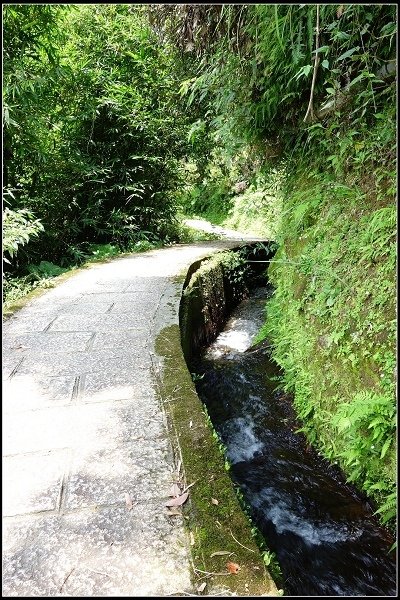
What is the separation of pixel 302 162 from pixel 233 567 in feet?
12.8

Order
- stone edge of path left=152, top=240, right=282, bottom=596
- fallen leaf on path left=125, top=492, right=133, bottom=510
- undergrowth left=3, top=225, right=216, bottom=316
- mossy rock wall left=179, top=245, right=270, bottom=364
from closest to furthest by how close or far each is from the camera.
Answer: stone edge of path left=152, top=240, right=282, bottom=596
fallen leaf on path left=125, top=492, right=133, bottom=510
mossy rock wall left=179, top=245, right=270, bottom=364
undergrowth left=3, top=225, right=216, bottom=316

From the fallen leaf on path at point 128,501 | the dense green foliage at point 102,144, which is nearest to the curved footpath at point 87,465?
the fallen leaf on path at point 128,501

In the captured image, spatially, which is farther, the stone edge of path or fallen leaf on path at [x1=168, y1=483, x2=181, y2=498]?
fallen leaf on path at [x1=168, y1=483, x2=181, y2=498]

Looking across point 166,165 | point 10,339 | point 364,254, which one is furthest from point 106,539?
point 166,165

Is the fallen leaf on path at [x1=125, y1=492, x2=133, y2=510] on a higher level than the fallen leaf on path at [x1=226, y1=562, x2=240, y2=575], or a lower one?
lower

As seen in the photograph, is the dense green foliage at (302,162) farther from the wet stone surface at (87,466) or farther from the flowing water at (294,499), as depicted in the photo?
the wet stone surface at (87,466)

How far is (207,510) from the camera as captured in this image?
1875 mm

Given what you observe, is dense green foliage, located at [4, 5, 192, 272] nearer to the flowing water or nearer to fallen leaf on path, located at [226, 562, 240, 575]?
the flowing water

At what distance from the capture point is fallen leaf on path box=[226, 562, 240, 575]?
1595mm

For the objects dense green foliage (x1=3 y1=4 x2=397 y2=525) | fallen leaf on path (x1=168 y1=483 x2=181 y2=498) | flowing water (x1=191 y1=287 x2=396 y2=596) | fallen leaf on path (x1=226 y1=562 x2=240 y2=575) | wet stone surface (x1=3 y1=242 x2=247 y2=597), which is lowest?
flowing water (x1=191 y1=287 x2=396 y2=596)

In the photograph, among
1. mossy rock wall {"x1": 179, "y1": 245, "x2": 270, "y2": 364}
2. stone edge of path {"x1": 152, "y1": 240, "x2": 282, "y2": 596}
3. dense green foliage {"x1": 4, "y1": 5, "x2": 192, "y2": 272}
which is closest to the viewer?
stone edge of path {"x1": 152, "y1": 240, "x2": 282, "y2": 596}

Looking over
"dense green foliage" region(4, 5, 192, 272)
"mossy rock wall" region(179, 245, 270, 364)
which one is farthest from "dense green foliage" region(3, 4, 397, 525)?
"mossy rock wall" region(179, 245, 270, 364)

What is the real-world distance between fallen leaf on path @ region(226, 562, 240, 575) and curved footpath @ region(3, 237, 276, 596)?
0.16 meters

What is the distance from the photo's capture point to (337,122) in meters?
3.39
